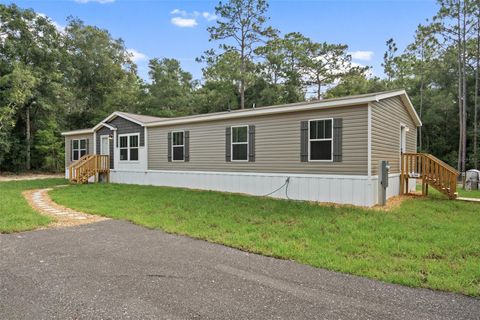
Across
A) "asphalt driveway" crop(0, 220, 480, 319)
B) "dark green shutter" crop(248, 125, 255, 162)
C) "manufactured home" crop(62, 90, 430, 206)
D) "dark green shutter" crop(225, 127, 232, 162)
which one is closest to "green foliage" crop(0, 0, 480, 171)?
"manufactured home" crop(62, 90, 430, 206)

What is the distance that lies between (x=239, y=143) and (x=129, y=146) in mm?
6110

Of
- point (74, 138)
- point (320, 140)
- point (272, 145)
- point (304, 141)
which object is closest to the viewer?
point (320, 140)

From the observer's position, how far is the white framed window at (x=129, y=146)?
45.9 ft

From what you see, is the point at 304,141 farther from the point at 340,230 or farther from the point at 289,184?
the point at 340,230

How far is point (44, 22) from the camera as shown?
932 inches

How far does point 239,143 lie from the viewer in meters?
10.6

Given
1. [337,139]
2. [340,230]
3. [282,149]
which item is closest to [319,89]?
[282,149]

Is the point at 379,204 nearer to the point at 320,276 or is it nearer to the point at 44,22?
the point at 320,276

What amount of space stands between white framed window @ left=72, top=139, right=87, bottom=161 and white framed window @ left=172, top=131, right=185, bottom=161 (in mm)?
7090

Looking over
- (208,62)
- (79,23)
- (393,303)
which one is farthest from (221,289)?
(79,23)

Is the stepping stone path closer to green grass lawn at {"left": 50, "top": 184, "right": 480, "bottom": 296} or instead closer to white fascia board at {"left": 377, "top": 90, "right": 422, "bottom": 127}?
green grass lawn at {"left": 50, "top": 184, "right": 480, "bottom": 296}

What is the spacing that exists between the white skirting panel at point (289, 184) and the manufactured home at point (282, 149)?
0.03 m

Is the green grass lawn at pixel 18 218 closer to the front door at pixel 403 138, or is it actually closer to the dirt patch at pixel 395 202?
the dirt patch at pixel 395 202

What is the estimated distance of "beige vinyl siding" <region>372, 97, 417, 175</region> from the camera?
8344 mm
